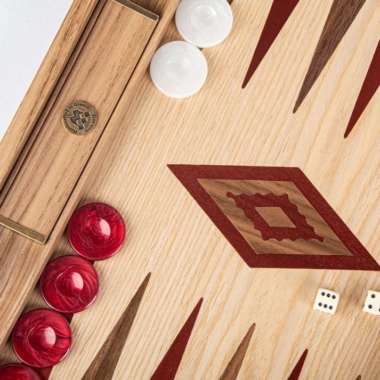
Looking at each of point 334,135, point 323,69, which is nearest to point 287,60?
point 323,69

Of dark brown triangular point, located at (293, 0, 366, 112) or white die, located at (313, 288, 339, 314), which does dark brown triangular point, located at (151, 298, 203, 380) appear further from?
dark brown triangular point, located at (293, 0, 366, 112)

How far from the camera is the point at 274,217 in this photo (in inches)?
44.6

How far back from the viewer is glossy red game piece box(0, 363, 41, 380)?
1025mm

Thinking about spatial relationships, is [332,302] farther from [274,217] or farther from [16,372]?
[16,372]

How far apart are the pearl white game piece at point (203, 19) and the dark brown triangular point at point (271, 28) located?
0.28 ft

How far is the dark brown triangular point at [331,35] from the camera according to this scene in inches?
45.8

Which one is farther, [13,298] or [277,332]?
[277,332]

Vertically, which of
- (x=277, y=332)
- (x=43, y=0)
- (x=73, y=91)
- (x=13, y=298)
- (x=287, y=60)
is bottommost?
(x=13, y=298)

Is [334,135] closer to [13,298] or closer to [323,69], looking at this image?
[323,69]

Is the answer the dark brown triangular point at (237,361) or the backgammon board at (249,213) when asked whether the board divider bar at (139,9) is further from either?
the dark brown triangular point at (237,361)

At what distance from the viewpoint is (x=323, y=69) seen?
1.17 meters

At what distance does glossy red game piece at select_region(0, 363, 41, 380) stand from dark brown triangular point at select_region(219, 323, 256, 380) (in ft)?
1.22

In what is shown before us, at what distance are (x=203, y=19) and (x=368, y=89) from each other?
382 mm

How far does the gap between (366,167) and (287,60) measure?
282mm
